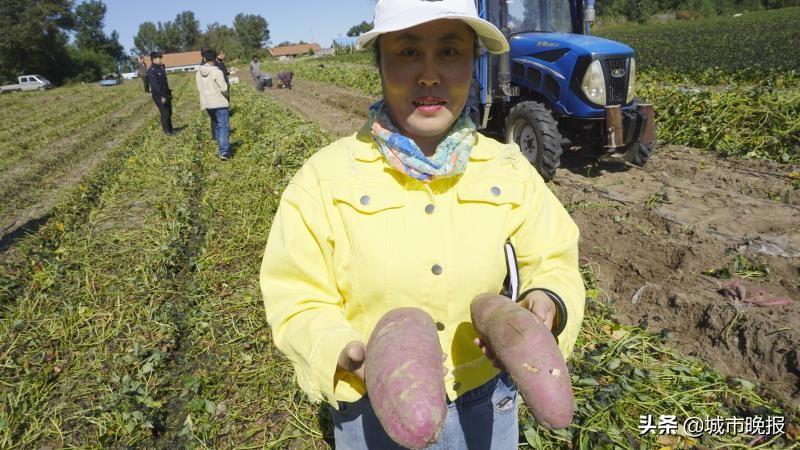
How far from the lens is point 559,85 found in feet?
20.5

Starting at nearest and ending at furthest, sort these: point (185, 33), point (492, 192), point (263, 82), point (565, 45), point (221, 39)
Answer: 1. point (492, 192)
2. point (565, 45)
3. point (263, 82)
4. point (221, 39)
5. point (185, 33)

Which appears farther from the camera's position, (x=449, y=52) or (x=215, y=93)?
(x=215, y=93)

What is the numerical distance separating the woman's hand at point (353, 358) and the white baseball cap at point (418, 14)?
0.81m

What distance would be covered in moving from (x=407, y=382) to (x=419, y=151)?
2.06 ft

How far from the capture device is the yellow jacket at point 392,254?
48.5 inches

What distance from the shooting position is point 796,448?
242cm

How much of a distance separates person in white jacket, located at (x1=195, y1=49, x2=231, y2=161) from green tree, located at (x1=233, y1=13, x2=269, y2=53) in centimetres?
10313

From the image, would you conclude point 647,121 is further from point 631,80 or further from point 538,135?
point 538,135

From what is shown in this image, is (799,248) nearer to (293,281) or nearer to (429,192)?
A: (429,192)

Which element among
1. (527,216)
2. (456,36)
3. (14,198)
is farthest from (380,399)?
(14,198)

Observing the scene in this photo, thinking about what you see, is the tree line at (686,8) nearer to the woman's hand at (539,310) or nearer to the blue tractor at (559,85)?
the blue tractor at (559,85)

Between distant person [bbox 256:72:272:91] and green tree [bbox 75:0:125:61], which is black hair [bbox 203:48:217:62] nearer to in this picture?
distant person [bbox 256:72:272:91]

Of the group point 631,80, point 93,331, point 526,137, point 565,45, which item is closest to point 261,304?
point 93,331

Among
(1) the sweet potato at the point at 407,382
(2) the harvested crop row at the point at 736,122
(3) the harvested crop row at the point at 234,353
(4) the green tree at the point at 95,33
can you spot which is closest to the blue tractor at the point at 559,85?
(2) the harvested crop row at the point at 736,122
